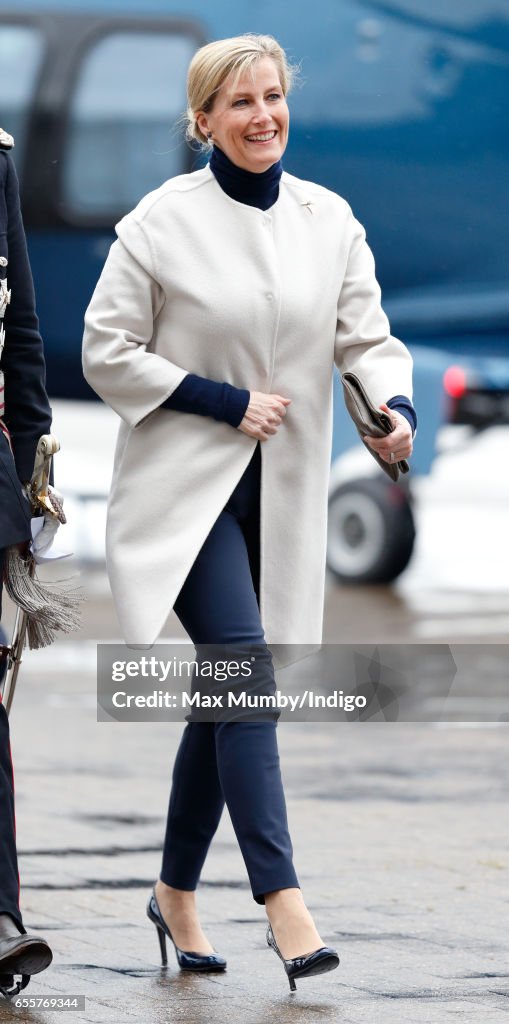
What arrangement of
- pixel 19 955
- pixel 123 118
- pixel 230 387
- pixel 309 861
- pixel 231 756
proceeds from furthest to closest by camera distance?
pixel 123 118 → pixel 309 861 → pixel 230 387 → pixel 231 756 → pixel 19 955

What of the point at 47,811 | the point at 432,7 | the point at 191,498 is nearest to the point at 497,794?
the point at 47,811

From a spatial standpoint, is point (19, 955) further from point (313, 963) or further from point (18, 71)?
→ point (18, 71)

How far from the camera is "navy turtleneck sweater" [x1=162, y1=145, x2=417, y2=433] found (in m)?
3.79

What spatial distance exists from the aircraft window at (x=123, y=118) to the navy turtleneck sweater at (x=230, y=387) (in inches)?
333

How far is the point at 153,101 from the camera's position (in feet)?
40.3

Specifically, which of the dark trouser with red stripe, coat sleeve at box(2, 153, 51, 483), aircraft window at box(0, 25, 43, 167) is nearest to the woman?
coat sleeve at box(2, 153, 51, 483)

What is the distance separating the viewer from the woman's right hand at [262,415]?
380 centimetres

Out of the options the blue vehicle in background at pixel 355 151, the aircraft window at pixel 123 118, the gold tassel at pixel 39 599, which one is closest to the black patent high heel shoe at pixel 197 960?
the gold tassel at pixel 39 599

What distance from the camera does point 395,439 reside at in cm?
377

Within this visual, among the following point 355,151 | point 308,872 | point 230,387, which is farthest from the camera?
point 355,151

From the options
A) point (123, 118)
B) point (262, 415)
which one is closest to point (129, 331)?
point (262, 415)

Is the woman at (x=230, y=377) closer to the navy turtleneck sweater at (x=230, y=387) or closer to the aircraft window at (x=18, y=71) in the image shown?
the navy turtleneck sweater at (x=230, y=387)

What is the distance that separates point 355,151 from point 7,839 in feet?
29.3

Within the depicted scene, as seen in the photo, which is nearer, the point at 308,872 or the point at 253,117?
the point at 253,117
